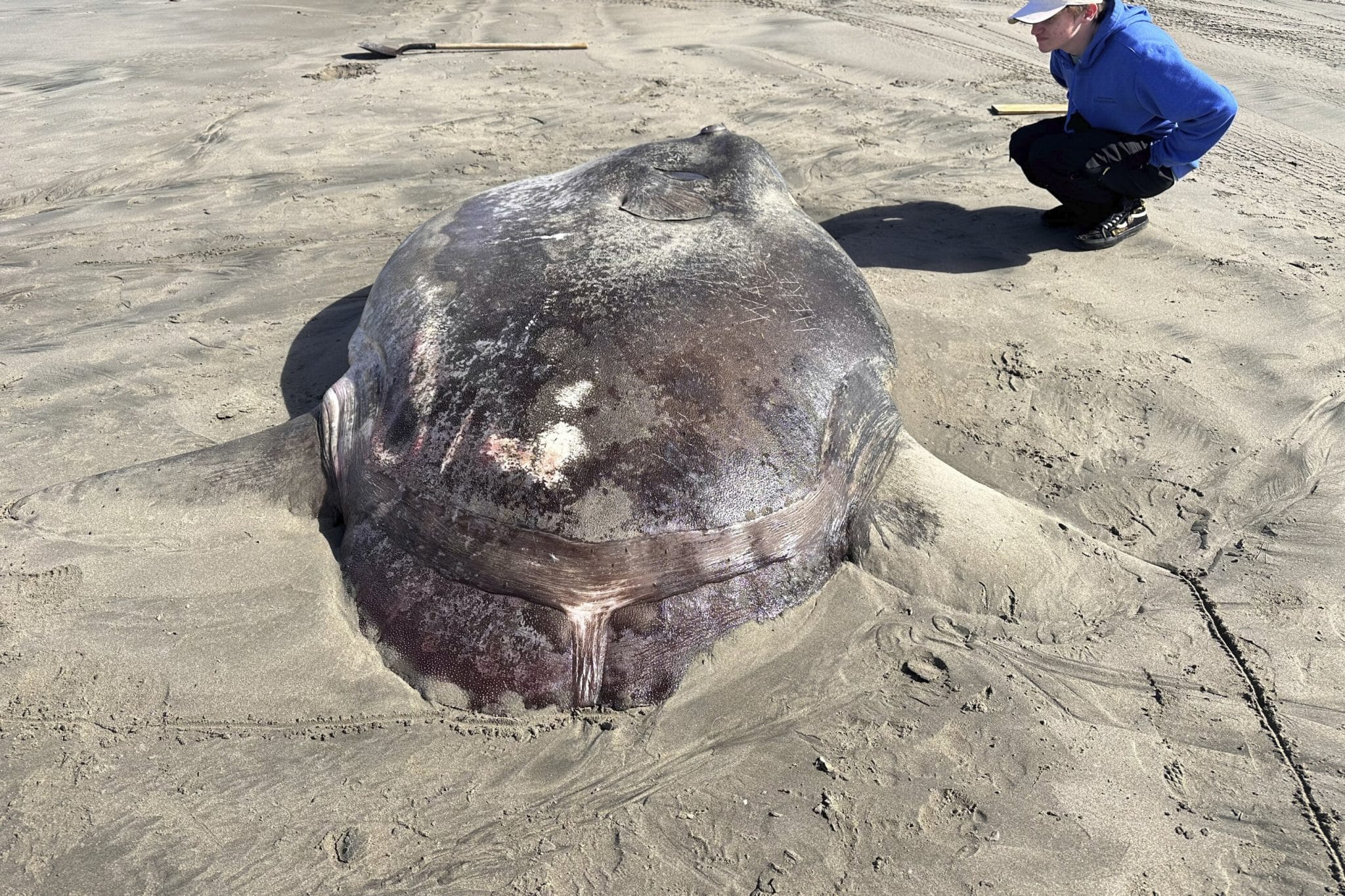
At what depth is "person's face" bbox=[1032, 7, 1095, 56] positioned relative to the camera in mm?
3666

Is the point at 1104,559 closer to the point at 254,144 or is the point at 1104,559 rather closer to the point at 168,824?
the point at 168,824

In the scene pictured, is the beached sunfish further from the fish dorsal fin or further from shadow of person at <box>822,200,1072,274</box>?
shadow of person at <box>822,200,1072,274</box>

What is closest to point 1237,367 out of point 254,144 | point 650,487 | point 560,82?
point 650,487

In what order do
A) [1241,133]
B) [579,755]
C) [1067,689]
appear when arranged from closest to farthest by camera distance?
[579,755]
[1067,689]
[1241,133]

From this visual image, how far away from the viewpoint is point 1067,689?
207 cm

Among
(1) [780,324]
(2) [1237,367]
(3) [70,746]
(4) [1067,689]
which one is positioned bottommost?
(3) [70,746]

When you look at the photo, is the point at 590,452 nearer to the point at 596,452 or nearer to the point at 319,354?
the point at 596,452

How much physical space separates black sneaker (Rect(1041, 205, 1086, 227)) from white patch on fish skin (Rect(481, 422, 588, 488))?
3433mm

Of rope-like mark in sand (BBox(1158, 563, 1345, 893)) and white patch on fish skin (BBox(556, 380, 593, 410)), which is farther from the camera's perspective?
white patch on fish skin (BBox(556, 380, 593, 410))

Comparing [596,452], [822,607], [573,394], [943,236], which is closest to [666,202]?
[573,394]

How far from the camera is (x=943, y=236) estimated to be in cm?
438

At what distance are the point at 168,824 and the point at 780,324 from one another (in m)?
1.91

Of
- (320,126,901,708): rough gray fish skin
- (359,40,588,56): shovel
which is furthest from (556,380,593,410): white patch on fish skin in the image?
(359,40,588,56): shovel

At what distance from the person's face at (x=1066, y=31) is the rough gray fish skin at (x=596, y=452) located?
84.1 inches
